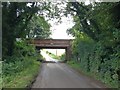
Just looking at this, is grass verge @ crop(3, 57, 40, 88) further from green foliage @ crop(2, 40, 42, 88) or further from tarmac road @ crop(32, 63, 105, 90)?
tarmac road @ crop(32, 63, 105, 90)

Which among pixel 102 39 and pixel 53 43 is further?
pixel 53 43

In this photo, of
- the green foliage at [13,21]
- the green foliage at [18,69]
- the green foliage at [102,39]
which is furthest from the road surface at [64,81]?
the green foliage at [13,21]

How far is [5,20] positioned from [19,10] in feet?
12.5

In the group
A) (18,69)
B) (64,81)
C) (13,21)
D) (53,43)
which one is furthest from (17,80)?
(53,43)

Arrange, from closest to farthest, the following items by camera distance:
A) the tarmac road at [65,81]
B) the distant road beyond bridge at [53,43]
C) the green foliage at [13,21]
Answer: the tarmac road at [65,81] → the green foliage at [13,21] → the distant road beyond bridge at [53,43]

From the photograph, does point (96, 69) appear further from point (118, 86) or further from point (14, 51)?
point (14, 51)

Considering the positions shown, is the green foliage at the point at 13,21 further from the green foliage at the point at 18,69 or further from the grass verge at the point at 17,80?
the grass verge at the point at 17,80

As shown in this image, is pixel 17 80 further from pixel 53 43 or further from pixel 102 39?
pixel 53 43

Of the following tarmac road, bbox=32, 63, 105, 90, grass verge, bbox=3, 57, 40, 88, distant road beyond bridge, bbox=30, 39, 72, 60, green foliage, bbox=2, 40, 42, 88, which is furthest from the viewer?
distant road beyond bridge, bbox=30, 39, 72, 60

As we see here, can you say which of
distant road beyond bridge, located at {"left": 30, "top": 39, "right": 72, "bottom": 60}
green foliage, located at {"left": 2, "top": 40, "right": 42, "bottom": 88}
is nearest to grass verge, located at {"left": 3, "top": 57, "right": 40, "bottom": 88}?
green foliage, located at {"left": 2, "top": 40, "right": 42, "bottom": 88}

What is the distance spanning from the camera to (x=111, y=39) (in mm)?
19250

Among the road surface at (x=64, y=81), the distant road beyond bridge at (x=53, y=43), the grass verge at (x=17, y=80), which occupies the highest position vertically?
the distant road beyond bridge at (x=53, y=43)

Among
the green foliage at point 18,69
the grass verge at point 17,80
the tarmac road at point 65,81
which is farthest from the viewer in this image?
the tarmac road at point 65,81

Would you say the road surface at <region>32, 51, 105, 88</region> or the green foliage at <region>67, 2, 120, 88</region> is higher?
the green foliage at <region>67, 2, 120, 88</region>
